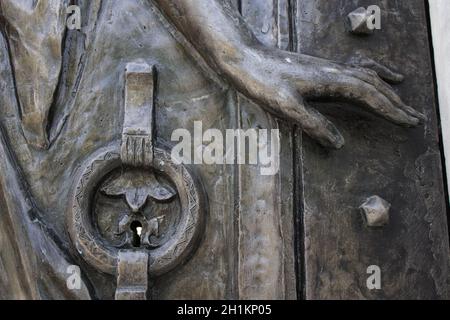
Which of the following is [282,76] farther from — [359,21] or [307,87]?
[359,21]

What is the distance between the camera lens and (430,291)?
166 centimetres

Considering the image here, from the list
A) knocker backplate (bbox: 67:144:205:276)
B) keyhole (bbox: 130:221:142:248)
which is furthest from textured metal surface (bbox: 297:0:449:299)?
keyhole (bbox: 130:221:142:248)

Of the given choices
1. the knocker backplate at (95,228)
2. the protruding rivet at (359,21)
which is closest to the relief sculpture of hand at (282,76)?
the protruding rivet at (359,21)

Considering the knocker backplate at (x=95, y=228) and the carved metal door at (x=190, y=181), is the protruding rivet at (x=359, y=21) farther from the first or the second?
the knocker backplate at (x=95, y=228)

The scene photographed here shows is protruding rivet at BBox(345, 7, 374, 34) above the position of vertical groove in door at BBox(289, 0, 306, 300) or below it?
above

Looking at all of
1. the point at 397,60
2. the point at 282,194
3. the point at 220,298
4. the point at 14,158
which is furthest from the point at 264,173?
the point at 14,158

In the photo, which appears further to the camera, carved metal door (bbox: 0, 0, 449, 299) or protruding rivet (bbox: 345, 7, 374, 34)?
protruding rivet (bbox: 345, 7, 374, 34)

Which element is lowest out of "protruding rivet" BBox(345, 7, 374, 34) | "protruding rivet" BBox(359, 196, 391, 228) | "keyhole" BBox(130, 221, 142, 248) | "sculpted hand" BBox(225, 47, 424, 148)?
"keyhole" BBox(130, 221, 142, 248)

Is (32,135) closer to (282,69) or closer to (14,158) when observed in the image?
(14,158)

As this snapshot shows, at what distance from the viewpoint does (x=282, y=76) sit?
1658 millimetres

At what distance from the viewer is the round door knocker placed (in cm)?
161

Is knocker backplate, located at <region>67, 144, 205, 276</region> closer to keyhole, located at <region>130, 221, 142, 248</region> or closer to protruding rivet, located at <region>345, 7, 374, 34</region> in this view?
keyhole, located at <region>130, 221, 142, 248</region>

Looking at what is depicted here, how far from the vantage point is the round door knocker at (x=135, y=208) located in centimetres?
161

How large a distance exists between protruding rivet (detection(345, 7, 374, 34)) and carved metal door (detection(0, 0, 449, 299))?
0.07 ft
